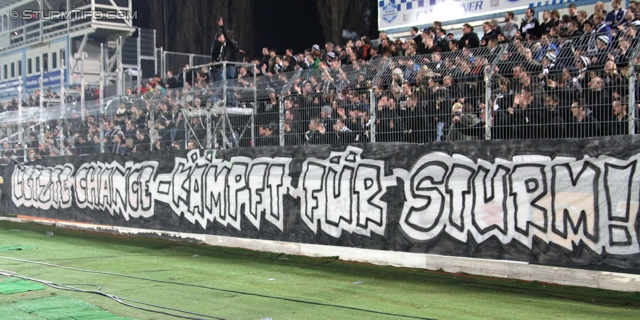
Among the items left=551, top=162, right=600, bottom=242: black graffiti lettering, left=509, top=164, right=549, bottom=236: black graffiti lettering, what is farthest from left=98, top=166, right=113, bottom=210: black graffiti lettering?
→ left=551, top=162, right=600, bottom=242: black graffiti lettering

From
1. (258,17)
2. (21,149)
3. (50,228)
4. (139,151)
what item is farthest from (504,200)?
(258,17)

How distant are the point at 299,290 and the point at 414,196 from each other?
121 inches

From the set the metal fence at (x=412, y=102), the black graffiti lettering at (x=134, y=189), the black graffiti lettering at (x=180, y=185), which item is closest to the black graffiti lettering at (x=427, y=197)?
the metal fence at (x=412, y=102)

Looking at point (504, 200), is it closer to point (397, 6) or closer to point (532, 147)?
point (532, 147)

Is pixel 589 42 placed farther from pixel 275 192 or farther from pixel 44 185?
pixel 44 185

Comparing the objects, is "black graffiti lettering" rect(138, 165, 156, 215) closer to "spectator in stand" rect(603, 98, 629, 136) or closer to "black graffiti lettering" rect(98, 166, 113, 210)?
"black graffiti lettering" rect(98, 166, 113, 210)

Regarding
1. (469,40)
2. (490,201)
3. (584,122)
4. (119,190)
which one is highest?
(469,40)

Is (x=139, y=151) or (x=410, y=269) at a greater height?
(x=139, y=151)

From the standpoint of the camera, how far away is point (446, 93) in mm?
11328

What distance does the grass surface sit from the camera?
26.9ft

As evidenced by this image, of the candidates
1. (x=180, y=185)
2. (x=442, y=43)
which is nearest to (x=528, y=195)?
(x=442, y=43)

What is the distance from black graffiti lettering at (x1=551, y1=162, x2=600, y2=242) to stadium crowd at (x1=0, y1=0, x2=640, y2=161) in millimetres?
591

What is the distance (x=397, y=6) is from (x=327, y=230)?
904 centimetres

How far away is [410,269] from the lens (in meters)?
11.6
